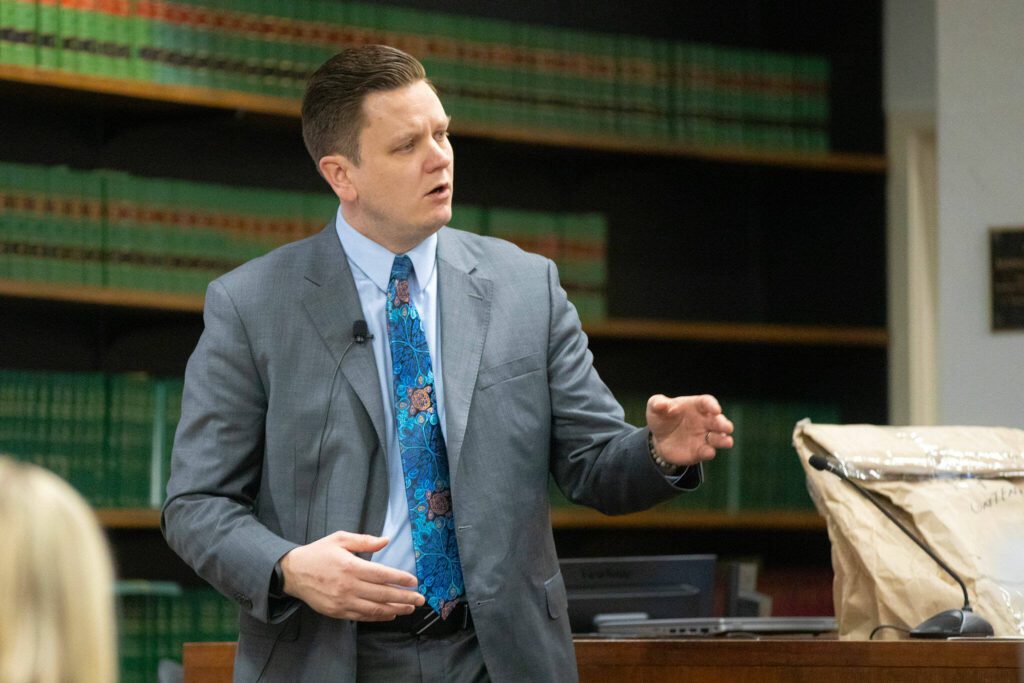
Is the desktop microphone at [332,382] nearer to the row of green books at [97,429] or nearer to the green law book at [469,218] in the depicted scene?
the row of green books at [97,429]

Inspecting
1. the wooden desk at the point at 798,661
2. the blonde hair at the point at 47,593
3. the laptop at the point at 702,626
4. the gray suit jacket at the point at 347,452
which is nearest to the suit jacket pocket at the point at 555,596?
the gray suit jacket at the point at 347,452

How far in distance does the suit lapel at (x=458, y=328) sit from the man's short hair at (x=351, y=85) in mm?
198

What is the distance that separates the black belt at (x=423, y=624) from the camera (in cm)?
189

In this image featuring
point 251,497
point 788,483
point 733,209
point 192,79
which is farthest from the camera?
point 733,209

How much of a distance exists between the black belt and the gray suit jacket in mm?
39

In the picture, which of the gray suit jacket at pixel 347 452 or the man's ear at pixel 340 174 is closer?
the gray suit jacket at pixel 347 452

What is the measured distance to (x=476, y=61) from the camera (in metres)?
4.18

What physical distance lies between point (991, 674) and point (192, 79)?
2.54 m

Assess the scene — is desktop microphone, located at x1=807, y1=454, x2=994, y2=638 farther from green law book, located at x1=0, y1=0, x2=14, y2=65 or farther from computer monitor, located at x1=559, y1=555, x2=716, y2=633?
green law book, located at x1=0, y1=0, x2=14, y2=65

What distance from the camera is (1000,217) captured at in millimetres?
4148

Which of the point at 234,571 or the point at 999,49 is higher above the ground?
the point at 999,49

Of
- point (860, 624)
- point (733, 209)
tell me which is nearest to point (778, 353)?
point (733, 209)

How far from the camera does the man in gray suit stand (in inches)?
73.9

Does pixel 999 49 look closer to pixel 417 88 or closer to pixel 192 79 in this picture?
pixel 192 79
